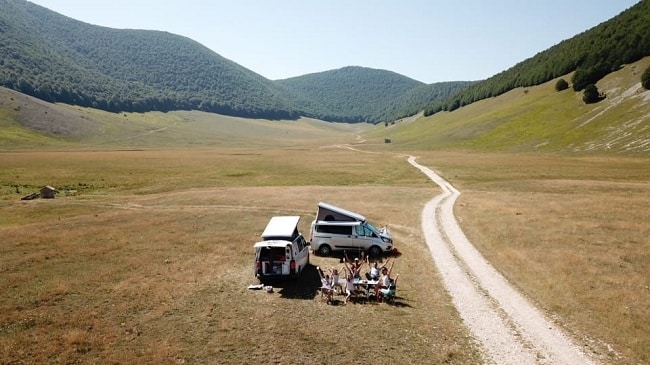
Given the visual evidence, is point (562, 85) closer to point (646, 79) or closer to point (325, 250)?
point (646, 79)

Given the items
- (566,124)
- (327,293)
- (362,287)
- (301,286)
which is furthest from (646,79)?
(327,293)

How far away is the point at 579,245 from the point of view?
31.3 meters

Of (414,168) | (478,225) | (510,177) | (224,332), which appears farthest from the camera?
(414,168)

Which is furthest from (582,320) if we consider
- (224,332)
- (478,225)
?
(478,225)

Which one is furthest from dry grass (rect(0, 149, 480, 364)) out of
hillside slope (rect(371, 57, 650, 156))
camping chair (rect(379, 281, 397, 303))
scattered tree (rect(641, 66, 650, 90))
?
scattered tree (rect(641, 66, 650, 90))

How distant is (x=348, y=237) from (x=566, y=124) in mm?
120101

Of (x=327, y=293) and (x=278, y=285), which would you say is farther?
(x=278, y=285)

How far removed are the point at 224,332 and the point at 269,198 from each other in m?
36.6

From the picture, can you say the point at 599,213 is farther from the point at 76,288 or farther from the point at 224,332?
the point at 76,288

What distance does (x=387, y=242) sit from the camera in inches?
1251

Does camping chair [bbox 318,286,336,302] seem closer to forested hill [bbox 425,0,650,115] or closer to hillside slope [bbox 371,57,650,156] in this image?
hillside slope [bbox 371,57,650,156]

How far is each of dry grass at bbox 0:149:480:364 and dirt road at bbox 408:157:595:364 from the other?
2.96 feet

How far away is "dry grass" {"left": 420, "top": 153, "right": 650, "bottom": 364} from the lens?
767 inches

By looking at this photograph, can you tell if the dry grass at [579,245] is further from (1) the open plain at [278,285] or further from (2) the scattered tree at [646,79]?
(2) the scattered tree at [646,79]
